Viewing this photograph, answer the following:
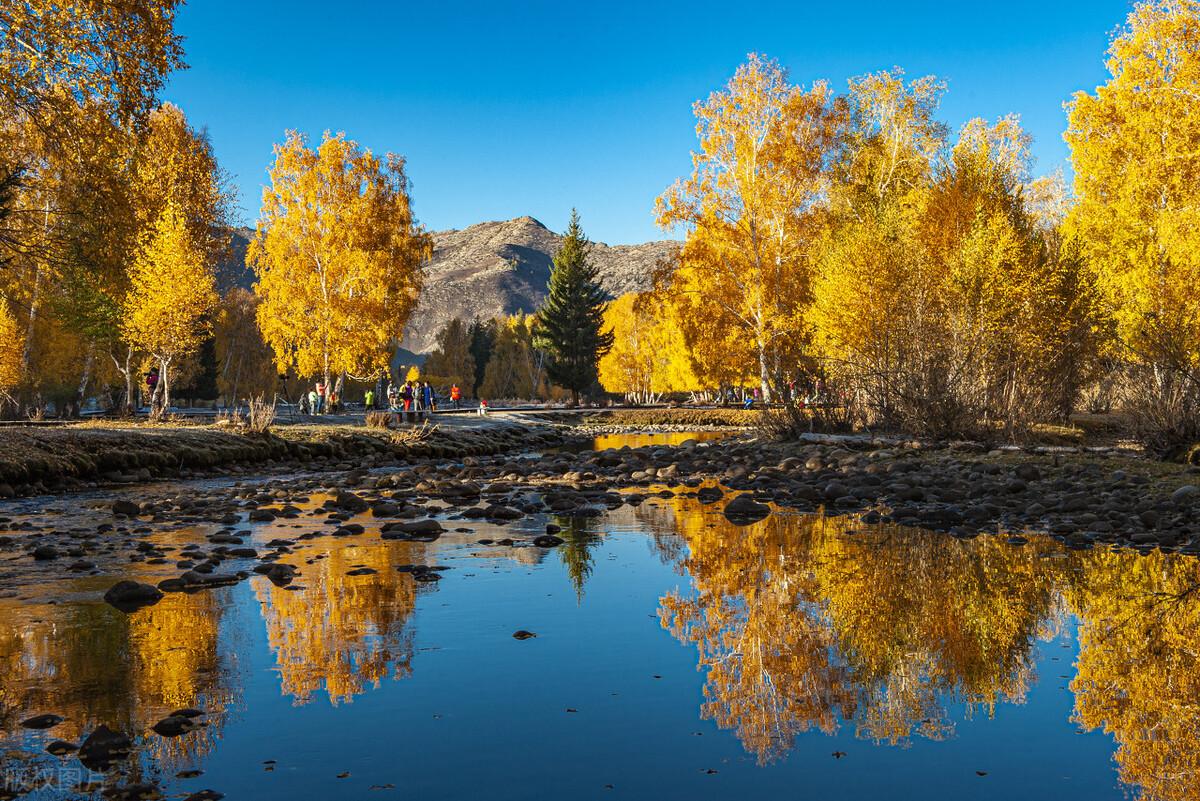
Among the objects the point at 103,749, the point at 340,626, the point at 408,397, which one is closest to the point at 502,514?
the point at 340,626

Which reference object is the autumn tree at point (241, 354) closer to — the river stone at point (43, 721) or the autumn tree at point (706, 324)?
the autumn tree at point (706, 324)

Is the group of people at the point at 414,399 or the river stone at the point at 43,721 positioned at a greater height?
the group of people at the point at 414,399

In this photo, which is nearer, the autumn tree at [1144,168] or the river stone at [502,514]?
the river stone at [502,514]

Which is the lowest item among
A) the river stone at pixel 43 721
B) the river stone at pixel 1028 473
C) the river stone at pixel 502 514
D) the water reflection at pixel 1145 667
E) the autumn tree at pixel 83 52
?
the river stone at pixel 502 514

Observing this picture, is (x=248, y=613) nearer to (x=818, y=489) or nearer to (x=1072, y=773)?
(x=1072, y=773)

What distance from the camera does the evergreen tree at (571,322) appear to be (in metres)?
66.4

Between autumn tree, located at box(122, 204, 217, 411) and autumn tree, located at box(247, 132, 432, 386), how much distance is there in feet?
14.8

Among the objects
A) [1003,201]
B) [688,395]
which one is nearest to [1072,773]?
[1003,201]

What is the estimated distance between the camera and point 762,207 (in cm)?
3725

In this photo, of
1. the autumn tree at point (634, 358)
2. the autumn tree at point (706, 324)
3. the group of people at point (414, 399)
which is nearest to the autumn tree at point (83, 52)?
the group of people at point (414, 399)

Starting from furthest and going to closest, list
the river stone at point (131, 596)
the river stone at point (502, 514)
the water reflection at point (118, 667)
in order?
the river stone at point (502, 514)
the river stone at point (131, 596)
the water reflection at point (118, 667)

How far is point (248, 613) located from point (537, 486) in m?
10.4

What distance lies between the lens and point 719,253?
38438mm

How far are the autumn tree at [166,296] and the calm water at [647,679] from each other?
88.4 ft
